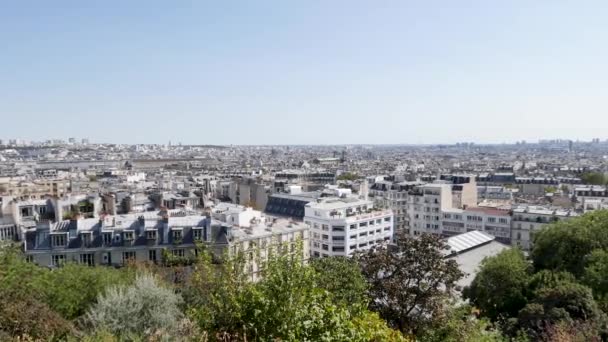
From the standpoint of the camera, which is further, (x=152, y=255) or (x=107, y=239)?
(x=152, y=255)

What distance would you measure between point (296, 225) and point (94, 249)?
17578 millimetres

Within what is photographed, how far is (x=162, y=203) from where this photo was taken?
2367 inches

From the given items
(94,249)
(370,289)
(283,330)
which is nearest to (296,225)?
(94,249)

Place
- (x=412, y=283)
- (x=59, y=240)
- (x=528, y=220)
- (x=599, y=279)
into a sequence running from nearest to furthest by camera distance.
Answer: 1. (x=412, y=283)
2. (x=599, y=279)
3. (x=59, y=240)
4. (x=528, y=220)

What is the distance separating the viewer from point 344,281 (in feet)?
69.0

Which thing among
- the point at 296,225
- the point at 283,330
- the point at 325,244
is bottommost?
the point at 325,244

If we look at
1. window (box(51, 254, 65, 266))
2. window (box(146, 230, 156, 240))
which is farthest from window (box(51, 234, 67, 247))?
window (box(146, 230, 156, 240))

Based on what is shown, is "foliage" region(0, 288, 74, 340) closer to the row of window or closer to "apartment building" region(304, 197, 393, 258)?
A: the row of window

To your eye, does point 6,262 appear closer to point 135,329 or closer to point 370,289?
point 135,329

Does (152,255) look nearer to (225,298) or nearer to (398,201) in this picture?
(225,298)

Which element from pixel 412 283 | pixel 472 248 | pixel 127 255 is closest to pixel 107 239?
pixel 127 255

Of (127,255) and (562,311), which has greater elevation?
(562,311)

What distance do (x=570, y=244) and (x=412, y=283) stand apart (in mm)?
11303

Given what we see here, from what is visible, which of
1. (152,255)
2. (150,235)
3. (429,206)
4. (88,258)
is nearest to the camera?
(88,258)
